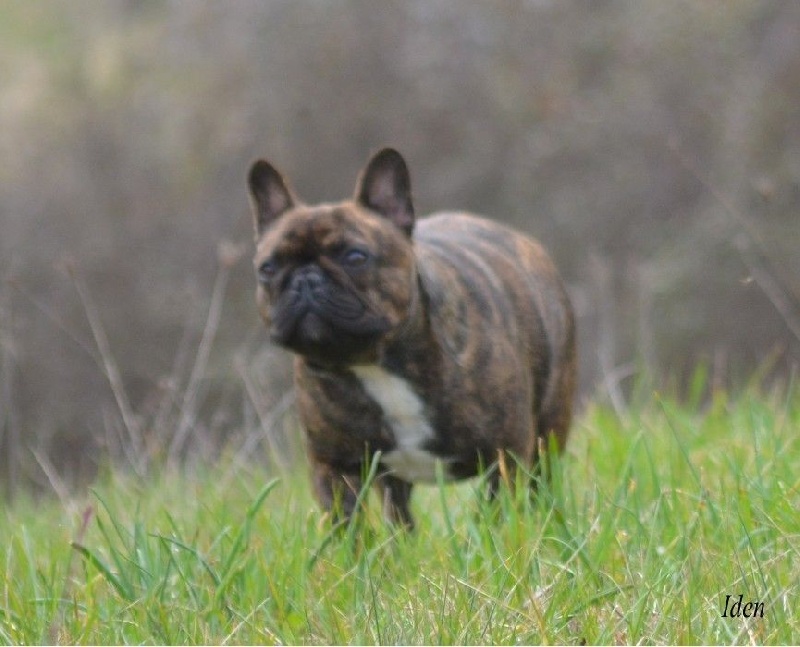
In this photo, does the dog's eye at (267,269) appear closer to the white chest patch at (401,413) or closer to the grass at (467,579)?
the white chest patch at (401,413)

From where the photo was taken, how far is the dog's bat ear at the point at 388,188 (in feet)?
15.6

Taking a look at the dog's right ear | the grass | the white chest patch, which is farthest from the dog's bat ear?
the grass

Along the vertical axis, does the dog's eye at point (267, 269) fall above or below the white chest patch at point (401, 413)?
above

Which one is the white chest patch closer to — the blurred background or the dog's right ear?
the dog's right ear

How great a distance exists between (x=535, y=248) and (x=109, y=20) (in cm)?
1667

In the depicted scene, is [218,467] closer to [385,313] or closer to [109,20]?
[385,313]

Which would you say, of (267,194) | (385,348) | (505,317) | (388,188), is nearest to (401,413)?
(385,348)

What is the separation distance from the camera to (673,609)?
127 inches

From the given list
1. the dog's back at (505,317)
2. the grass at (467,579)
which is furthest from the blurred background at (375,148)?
the grass at (467,579)

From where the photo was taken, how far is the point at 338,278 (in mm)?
4402

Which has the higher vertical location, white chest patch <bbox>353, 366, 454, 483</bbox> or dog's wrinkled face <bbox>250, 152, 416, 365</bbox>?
dog's wrinkled face <bbox>250, 152, 416, 365</bbox>

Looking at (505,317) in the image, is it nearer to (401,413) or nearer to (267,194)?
(401,413)

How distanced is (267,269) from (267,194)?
0.44 meters

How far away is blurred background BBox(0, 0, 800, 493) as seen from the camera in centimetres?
1280
